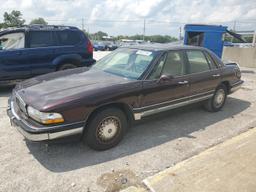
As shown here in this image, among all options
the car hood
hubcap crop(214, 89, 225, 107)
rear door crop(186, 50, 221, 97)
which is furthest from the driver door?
hubcap crop(214, 89, 225, 107)

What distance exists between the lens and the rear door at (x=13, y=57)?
21.2 feet

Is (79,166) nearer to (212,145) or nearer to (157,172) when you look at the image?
(157,172)

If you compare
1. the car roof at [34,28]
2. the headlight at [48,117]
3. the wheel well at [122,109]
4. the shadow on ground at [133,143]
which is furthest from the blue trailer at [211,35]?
the headlight at [48,117]

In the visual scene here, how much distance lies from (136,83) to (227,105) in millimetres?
3368

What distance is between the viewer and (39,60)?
22.6ft

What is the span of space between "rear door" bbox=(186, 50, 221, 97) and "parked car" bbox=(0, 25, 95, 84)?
376 cm

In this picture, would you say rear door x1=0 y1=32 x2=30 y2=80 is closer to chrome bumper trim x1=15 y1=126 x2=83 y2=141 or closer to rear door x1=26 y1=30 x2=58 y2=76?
A: rear door x1=26 y1=30 x2=58 y2=76

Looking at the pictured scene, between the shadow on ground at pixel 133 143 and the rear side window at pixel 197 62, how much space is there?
0.84m

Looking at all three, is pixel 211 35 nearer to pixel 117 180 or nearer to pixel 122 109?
pixel 122 109

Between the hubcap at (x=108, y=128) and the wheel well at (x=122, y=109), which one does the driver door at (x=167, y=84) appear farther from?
the hubcap at (x=108, y=128)

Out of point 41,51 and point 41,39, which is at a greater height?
point 41,39

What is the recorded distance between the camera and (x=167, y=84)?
4.27m

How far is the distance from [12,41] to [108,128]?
15.6 feet

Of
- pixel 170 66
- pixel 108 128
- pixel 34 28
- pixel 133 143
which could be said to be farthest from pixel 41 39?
pixel 133 143
